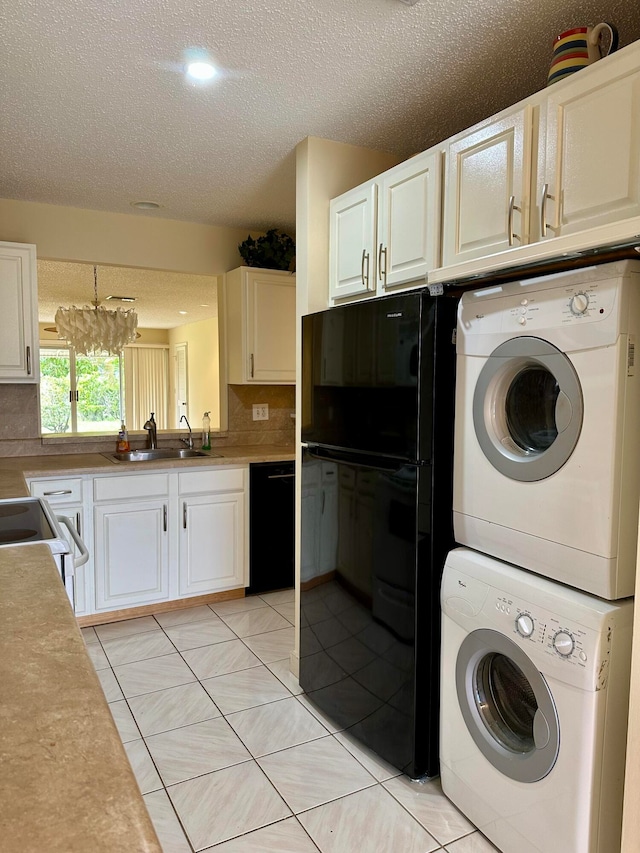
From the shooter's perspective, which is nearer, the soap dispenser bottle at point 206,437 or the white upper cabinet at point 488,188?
the white upper cabinet at point 488,188

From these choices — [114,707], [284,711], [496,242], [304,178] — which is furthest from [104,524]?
[496,242]

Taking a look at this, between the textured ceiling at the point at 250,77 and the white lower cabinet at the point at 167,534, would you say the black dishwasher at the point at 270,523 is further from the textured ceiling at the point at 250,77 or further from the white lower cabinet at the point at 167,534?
the textured ceiling at the point at 250,77

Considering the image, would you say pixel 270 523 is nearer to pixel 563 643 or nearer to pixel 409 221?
pixel 409 221

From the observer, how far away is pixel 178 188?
10.4 feet

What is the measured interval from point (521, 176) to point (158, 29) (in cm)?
114

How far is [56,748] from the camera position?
71 centimetres

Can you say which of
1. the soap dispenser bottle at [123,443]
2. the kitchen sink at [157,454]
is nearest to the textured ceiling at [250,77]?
the soap dispenser bottle at [123,443]

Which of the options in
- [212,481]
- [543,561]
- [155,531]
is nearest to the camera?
[543,561]

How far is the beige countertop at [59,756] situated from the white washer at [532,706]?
1078 millimetres

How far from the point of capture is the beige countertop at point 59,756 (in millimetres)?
569

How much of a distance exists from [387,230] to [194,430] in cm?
253

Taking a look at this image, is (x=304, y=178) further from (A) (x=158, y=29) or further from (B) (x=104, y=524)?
(B) (x=104, y=524)

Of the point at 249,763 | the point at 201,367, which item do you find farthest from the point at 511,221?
the point at 201,367

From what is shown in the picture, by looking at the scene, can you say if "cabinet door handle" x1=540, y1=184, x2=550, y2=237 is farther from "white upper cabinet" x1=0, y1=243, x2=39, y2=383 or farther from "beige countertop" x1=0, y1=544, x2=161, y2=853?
"white upper cabinet" x1=0, y1=243, x2=39, y2=383
